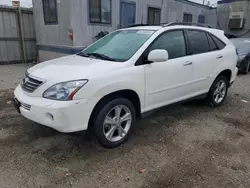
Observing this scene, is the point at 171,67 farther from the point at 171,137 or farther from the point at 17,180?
the point at 17,180

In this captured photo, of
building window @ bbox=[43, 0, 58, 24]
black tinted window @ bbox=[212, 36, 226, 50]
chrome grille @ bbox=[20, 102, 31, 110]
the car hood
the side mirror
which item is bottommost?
chrome grille @ bbox=[20, 102, 31, 110]

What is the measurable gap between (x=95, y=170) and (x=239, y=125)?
282 cm

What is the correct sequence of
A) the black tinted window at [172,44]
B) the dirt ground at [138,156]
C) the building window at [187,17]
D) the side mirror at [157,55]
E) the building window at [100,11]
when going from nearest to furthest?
the dirt ground at [138,156], the side mirror at [157,55], the black tinted window at [172,44], the building window at [100,11], the building window at [187,17]

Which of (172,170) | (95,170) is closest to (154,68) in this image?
(172,170)

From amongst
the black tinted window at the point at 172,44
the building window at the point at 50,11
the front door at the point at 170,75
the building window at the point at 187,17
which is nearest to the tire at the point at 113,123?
the front door at the point at 170,75

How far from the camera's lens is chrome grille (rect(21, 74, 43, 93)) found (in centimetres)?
286

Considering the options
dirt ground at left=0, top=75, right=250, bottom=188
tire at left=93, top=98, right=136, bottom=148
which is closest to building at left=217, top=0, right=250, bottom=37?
dirt ground at left=0, top=75, right=250, bottom=188

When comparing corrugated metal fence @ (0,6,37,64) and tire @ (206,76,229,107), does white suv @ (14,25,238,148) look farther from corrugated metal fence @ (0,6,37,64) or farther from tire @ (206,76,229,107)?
corrugated metal fence @ (0,6,37,64)

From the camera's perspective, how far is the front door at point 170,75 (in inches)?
133

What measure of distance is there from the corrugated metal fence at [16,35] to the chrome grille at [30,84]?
787cm

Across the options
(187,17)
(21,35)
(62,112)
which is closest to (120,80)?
(62,112)

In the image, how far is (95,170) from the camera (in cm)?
271

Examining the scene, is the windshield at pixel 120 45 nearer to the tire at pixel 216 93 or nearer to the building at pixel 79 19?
the tire at pixel 216 93

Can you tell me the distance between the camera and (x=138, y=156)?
9.90 feet
